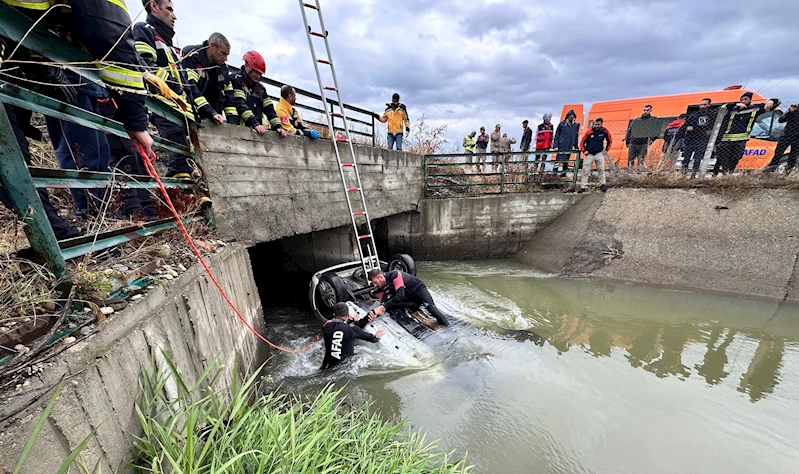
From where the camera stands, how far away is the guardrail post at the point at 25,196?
1379mm

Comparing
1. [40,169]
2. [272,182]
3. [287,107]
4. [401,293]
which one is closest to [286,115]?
[287,107]

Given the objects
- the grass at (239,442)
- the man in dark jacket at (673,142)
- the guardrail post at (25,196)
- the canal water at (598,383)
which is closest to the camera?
the guardrail post at (25,196)

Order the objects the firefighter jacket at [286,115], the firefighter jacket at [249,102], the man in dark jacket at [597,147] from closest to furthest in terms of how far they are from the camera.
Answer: the firefighter jacket at [249,102], the firefighter jacket at [286,115], the man in dark jacket at [597,147]

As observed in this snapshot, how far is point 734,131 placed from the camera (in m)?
7.21

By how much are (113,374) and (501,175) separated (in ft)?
29.5

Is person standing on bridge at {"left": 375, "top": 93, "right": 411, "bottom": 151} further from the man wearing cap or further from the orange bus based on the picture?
the man wearing cap

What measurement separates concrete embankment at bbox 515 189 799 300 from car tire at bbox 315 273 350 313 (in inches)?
219

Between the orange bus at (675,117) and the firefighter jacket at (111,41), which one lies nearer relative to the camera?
the firefighter jacket at (111,41)

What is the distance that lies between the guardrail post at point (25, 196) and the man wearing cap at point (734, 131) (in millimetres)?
10799

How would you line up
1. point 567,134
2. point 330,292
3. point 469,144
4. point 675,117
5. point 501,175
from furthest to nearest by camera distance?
point 469,144
point 675,117
point 567,134
point 501,175
point 330,292

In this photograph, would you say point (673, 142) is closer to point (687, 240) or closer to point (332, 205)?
point (687, 240)

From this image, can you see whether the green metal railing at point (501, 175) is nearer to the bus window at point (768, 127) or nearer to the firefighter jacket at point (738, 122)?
the firefighter jacket at point (738, 122)

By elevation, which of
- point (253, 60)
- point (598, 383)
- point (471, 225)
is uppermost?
point (253, 60)

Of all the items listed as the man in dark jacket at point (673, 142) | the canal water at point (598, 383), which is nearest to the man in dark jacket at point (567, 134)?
the man in dark jacket at point (673, 142)
